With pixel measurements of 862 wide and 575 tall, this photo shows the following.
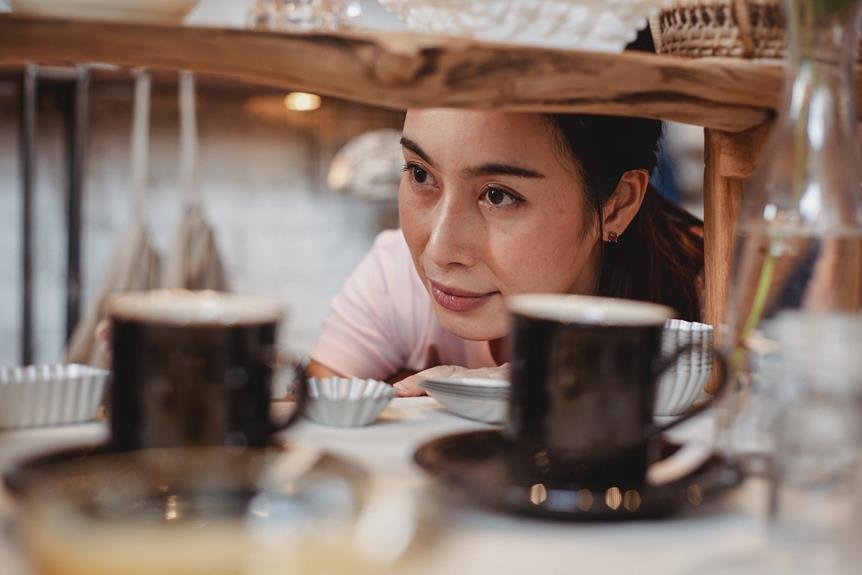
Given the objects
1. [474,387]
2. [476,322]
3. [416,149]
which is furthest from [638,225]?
[474,387]

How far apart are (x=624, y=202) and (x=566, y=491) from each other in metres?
0.89

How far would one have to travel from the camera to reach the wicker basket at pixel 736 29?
86 centimetres

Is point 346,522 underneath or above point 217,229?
underneath

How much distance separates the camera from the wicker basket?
86 centimetres

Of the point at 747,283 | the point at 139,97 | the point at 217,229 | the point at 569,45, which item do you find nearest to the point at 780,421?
the point at 747,283

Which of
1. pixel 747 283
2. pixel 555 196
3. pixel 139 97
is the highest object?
pixel 139 97

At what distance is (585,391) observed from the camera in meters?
0.62

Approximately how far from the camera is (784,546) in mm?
570

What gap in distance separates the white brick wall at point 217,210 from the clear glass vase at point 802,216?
242cm

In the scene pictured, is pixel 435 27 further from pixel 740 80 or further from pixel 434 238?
pixel 434 238

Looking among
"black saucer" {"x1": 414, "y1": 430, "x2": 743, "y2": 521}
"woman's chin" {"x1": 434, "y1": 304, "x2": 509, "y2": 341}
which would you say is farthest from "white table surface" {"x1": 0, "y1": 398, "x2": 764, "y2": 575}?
"woman's chin" {"x1": 434, "y1": 304, "x2": 509, "y2": 341}

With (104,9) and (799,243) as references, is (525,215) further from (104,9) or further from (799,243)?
(104,9)

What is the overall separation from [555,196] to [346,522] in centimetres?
82

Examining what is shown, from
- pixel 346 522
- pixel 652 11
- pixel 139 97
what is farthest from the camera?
pixel 139 97
